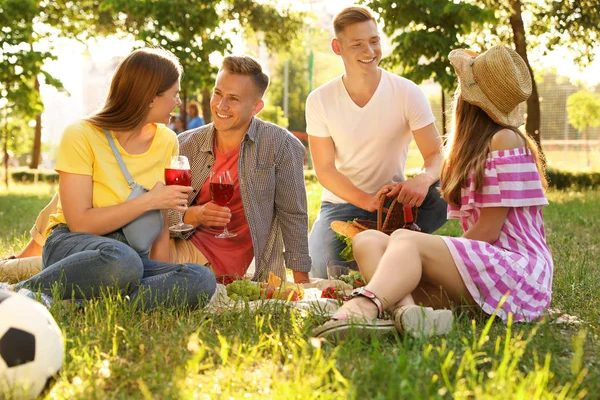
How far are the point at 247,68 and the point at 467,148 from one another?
1.60m

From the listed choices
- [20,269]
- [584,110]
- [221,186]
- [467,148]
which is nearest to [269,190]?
[221,186]

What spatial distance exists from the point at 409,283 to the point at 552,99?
1315 inches

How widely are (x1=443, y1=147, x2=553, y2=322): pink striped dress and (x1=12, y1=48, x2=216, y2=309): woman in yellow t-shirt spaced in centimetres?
132

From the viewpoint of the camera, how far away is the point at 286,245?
16.5 feet

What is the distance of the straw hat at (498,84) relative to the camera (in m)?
3.80

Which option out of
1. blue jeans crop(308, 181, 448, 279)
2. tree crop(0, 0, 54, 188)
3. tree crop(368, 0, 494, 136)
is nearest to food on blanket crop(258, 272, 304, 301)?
blue jeans crop(308, 181, 448, 279)

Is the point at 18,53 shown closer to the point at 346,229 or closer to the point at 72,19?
the point at 72,19

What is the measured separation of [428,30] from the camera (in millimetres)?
14062

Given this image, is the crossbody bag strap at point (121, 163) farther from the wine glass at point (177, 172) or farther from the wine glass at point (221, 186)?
the wine glass at point (221, 186)

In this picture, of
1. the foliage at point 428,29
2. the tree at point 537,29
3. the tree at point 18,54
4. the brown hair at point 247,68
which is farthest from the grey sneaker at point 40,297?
the tree at point 537,29

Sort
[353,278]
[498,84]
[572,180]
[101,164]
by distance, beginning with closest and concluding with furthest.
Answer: [498,84] < [101,164] < [353,278] < [572,180]

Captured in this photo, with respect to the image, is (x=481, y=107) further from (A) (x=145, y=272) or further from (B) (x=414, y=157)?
(B) (x=414, y=157)

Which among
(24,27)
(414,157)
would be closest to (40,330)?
(24,27)

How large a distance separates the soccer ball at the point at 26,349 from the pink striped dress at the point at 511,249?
1.77 m
